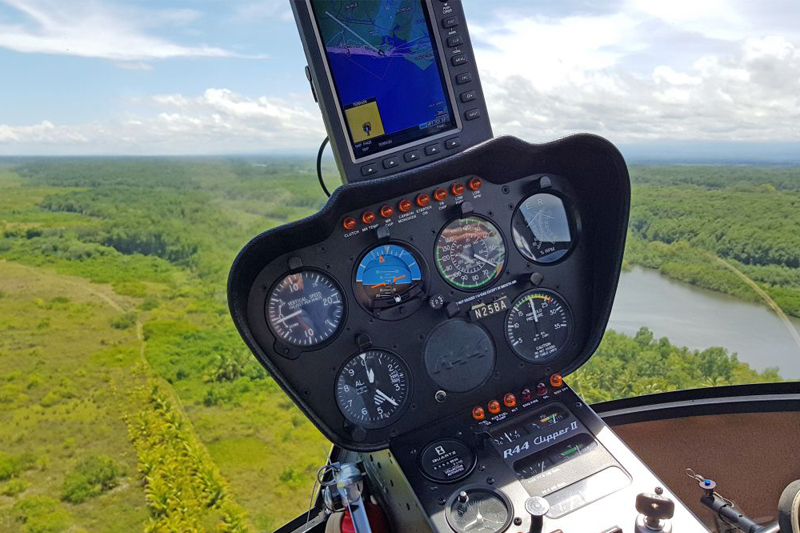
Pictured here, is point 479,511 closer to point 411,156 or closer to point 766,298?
point 411,156

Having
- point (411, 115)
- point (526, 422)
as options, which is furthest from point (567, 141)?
point (526, 422)

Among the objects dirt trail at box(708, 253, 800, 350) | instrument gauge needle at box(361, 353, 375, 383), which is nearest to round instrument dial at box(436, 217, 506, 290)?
instrument gauge needle at box(361, 353, 375, 383)

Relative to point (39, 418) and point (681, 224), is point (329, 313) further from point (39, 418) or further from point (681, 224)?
point (681, 224)

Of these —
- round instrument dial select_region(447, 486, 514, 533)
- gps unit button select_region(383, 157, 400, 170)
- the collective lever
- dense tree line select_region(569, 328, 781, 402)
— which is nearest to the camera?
the collective lever

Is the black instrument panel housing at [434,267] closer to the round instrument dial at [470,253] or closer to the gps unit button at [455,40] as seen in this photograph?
the round instrument dial at [470,253]

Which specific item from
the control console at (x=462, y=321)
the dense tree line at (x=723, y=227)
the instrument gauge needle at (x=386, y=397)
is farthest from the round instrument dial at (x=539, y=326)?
the instrument gauge needle at (x=386, y=397)

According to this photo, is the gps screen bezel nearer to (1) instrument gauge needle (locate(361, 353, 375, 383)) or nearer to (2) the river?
(1) instrument gauge needle (locate(361, 353, 375, 383))
